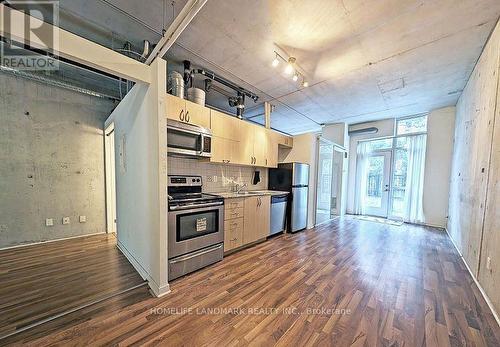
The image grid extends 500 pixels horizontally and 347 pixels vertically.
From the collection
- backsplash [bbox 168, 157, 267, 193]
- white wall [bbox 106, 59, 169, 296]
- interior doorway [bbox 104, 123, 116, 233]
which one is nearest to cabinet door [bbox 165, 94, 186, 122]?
white wall [bbox 106, 59, 169, 296]

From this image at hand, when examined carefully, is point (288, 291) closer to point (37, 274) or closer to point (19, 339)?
point (19, 339)

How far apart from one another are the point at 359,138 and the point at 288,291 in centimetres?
583

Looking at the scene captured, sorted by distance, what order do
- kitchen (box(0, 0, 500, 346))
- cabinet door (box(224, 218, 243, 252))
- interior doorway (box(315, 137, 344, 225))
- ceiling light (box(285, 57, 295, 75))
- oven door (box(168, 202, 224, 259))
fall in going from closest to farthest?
kitchen (box(0, 0, 500, 346))
oven door (box(168, 202, 224, 259))
ceiling light (box(285, 57, 295, 75))
cabinet door (box(224, 218, 243, 252))
interior doorway (box(315, 137, 344, 225))

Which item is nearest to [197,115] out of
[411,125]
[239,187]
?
[239,187]

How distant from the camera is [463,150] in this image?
11.2 feet

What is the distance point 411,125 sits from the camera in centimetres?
536

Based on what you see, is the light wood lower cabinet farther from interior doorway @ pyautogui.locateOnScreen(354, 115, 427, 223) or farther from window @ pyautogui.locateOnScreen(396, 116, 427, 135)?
window @ pyautogui.locateOnScreen(396, 116, 427, 135)

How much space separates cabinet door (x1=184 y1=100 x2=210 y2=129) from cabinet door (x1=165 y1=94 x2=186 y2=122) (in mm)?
62

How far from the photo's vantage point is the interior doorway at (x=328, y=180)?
4945 mm

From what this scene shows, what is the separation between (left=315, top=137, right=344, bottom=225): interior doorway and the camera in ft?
16.2

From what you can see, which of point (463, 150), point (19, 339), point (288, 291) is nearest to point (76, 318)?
point (19, 339)

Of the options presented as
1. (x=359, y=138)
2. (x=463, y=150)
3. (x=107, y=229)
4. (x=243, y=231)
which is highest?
(x=359, y=138)

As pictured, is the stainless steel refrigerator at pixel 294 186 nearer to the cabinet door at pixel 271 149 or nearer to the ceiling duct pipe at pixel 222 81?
the cabinet door at pixel 271 149

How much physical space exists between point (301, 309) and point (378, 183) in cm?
556
